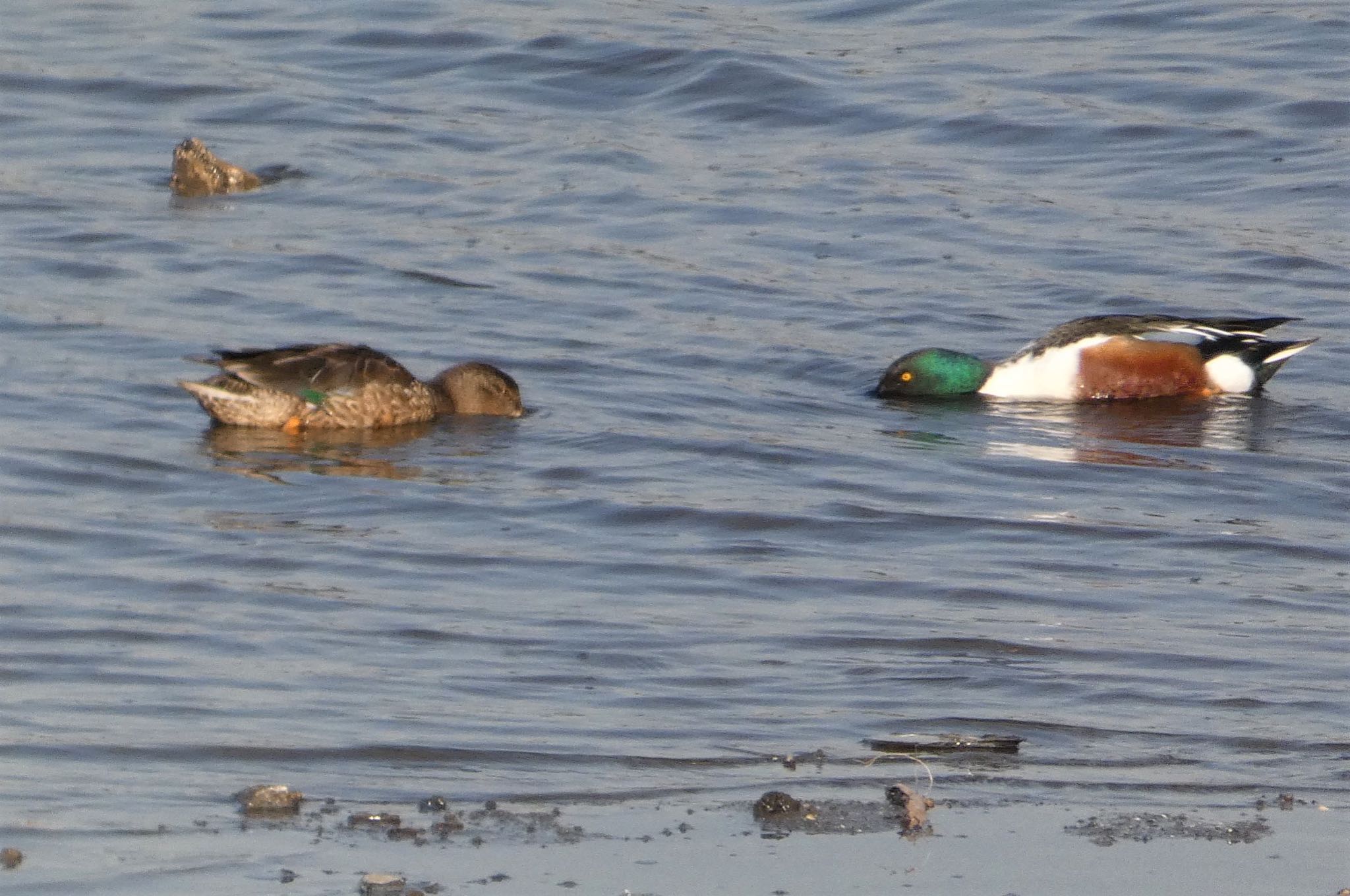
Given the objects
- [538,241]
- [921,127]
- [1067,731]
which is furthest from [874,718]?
[921,127]

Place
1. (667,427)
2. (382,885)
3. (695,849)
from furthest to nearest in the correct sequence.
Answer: (667,427)
(695,849)
(382,885)

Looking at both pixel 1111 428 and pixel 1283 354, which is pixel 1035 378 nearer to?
pixel 1111 428

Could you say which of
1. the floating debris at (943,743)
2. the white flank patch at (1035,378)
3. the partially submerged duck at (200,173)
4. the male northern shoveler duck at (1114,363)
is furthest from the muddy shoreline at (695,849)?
the partially submerged duck at (200,173)

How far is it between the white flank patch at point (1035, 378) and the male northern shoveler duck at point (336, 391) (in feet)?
8.34

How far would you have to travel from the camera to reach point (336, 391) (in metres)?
9.79

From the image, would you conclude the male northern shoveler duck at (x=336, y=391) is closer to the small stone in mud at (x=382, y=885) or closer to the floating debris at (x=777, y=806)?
the floating debris at (x=777, y=806)

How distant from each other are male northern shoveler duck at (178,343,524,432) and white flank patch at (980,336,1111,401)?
100 inches

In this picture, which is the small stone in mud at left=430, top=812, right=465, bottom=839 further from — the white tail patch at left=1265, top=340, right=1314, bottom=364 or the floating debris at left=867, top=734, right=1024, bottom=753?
the white tail patch at left=1265, top=340, right=1314, bottom=364

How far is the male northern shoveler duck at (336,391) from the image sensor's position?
9641 mm

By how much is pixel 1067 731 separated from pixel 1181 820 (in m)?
0.88

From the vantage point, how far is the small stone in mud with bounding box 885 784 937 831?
4.71 metres

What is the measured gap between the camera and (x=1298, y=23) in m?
19.4

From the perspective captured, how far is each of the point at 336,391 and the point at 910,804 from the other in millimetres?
5477

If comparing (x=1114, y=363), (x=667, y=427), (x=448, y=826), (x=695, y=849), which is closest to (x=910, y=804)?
(x=695, y=849)
